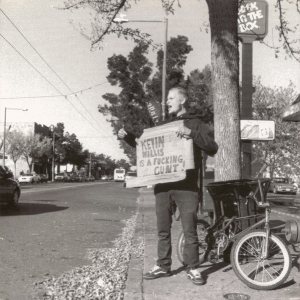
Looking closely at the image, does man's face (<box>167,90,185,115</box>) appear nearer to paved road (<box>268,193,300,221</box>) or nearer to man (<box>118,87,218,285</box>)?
man (<box>118,87,218,285</box>)

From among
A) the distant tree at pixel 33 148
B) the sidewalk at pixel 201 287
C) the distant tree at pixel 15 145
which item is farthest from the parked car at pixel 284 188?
the distant tree at pixel 33 148

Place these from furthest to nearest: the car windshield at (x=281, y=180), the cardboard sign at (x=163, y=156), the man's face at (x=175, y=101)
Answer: the car windshield at (x=281, y=180) → the man's face at (x=175, y=101) → the cardboard sign at (x=163, y=156)

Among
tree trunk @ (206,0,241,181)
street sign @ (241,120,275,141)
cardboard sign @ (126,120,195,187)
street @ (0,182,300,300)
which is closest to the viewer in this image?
cardboard sign @ (126,120,195,187)

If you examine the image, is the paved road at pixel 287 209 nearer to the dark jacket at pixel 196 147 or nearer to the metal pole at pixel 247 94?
the metal pole at pixel 247 94

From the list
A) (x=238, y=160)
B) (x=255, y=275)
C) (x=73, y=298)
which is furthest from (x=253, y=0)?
(x=73, y=298)

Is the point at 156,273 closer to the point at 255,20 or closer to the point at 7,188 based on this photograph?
the point at 255,20

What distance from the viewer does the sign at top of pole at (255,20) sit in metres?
9.81

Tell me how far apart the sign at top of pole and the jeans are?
5880 millimetres

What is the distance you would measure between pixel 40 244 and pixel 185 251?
140 inches

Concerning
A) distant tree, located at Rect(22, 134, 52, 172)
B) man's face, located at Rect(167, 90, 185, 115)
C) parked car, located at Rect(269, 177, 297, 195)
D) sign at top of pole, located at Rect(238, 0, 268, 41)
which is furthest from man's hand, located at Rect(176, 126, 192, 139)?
distant tree, located at Rect(22, 134, 52, 172)

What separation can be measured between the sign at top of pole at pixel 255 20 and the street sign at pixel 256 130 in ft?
5.68

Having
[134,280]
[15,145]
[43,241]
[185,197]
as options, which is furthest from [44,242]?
[15,145]

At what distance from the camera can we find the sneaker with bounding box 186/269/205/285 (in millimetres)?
4590

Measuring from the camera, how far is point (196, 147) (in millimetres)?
4703
